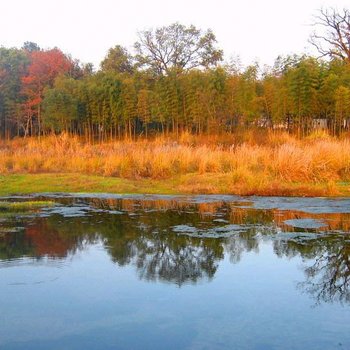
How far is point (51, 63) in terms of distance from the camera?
137ft

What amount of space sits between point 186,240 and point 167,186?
21.8 feet

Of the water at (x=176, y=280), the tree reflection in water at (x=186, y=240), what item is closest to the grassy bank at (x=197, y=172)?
the tree reflection in water at (x=186, y=240)

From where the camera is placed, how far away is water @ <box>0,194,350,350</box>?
4.21m

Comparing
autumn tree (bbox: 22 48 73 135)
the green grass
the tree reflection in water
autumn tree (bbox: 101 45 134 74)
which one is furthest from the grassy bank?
autumn tree (bbox: 101 45 134 74)

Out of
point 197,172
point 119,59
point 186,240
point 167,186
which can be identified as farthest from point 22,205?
point 119,59

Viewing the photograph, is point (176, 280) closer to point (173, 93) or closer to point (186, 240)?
point (186, 240)

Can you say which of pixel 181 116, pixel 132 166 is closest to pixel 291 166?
pixel 132 166

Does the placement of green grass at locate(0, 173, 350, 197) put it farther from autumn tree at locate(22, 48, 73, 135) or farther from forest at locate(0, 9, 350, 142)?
autumn tree at locate(22, 48, 73, 135)

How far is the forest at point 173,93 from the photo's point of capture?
79.7ft

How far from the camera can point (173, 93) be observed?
2912 cm

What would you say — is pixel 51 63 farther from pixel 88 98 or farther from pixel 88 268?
pixel 88 268

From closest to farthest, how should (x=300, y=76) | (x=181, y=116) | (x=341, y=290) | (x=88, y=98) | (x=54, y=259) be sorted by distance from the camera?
(x=341, y=290)
(x=54, y=259)
(x=300, y=76)
(x=181, y=116)
(x=88, y=98)

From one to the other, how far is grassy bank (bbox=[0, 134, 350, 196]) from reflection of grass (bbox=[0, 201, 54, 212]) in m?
2.55

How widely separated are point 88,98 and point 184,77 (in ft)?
24.9
